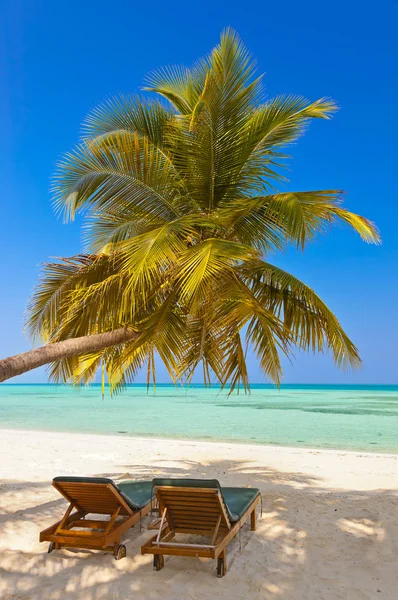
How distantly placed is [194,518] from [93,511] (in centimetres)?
107

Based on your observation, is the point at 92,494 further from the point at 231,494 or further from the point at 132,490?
the point at 231,494

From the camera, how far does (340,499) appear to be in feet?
22.4

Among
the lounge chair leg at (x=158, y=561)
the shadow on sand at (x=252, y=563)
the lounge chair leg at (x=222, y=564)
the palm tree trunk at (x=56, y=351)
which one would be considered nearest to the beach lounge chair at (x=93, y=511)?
the shadow on sand at (x=252, y=563)

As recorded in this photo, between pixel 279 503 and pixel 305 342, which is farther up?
pixel 305 342

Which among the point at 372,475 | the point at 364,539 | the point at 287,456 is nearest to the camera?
the point at 364,539

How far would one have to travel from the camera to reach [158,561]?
4355 mm

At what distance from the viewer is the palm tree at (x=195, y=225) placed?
6.45m

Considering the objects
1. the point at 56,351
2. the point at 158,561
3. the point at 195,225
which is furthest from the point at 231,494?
the point at 195,225

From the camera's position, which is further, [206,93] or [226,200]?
[226,200]

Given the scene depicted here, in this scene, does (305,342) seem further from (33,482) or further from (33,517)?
(33,482)

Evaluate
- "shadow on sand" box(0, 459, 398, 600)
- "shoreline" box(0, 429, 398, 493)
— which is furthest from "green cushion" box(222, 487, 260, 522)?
"shoreline" box(0, 429, 398, 493)

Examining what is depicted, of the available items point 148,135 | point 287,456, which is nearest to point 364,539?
point 148,135

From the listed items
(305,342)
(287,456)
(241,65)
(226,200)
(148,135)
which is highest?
(241,65)

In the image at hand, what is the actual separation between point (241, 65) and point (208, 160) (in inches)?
51.0
